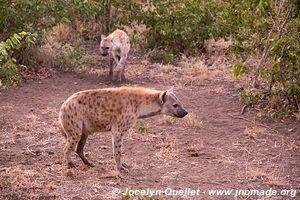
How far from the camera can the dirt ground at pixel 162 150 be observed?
557 cm

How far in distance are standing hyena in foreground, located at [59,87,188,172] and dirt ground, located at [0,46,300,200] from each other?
0.33 m

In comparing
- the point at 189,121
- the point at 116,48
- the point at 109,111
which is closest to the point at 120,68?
the point at 116,48

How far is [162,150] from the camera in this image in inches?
258

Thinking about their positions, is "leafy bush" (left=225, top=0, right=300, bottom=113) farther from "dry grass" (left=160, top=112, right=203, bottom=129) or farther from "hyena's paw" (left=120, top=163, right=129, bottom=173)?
"hyena's paw" (left=120, top=163, right=129, bottom=173)

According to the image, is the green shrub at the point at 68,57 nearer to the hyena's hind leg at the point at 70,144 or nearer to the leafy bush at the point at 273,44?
the leafy bush at the point at 273,44

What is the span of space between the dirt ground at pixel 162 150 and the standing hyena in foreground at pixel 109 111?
0.33 meters

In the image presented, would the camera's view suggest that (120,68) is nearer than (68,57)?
Yes

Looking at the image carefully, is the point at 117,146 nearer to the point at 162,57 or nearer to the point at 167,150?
the point at 167,150

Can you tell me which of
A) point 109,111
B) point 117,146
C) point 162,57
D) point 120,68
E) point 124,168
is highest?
point 109,111

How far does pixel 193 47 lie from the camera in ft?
37.4

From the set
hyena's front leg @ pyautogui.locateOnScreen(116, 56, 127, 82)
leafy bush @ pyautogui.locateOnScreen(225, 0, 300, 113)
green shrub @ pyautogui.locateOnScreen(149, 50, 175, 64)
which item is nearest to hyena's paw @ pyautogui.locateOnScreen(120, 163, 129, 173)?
leafy bush @ pyautogui.locateOnScreen(225, 0, 300, 113)

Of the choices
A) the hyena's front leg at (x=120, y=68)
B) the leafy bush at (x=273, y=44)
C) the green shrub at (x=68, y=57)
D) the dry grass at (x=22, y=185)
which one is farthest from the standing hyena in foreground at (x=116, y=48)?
the dry grass at (x=22, y=185)

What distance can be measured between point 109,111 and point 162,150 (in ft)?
3.18

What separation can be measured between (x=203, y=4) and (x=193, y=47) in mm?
886
